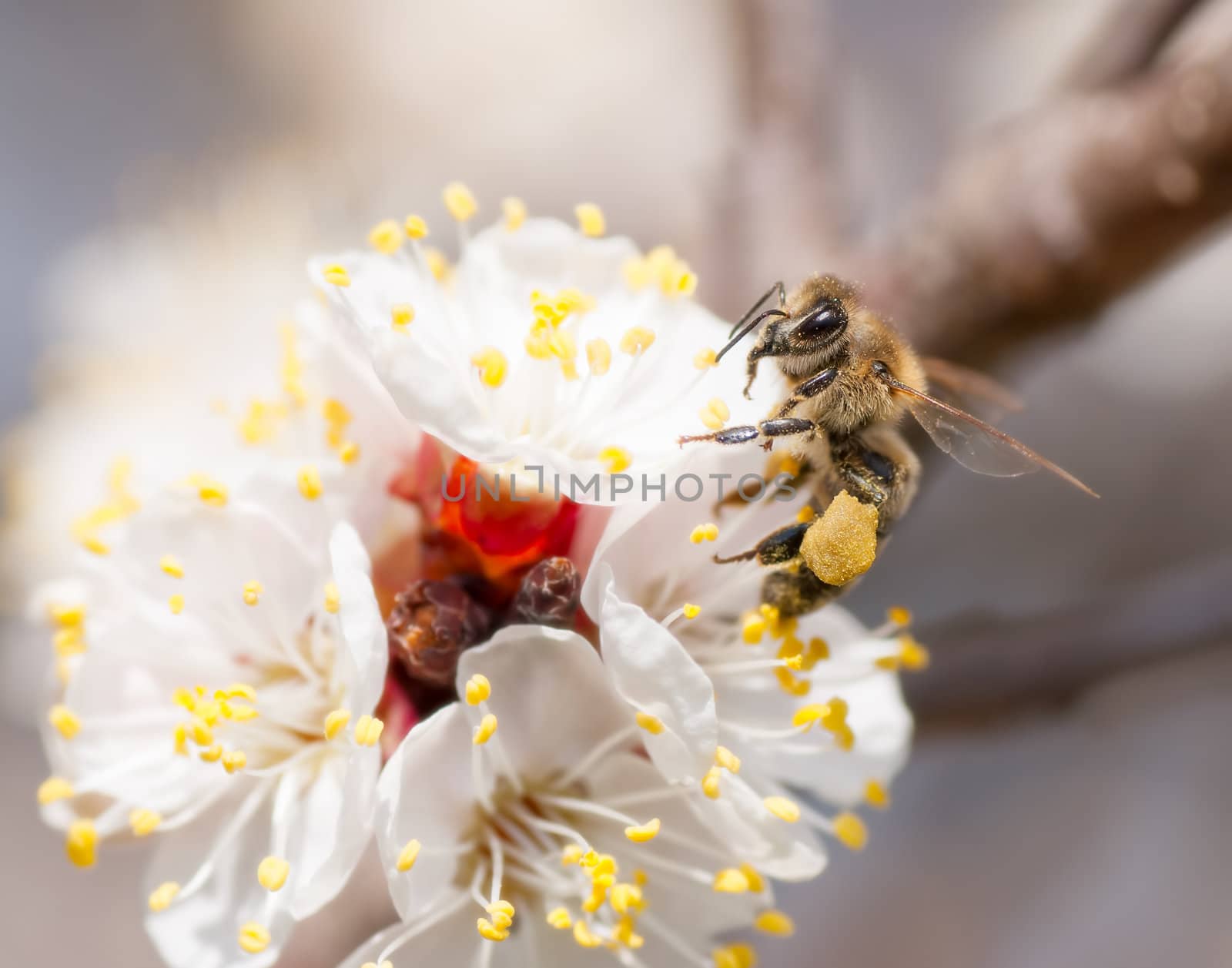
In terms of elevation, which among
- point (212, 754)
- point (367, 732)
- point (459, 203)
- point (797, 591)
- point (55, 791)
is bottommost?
point (55, 791)

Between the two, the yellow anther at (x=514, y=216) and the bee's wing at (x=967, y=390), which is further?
the bee's wing at (x=967, y=390)

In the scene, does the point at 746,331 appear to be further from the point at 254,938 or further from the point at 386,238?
the point at 254,938

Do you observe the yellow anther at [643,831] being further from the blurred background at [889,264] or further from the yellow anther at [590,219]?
the yellow anther at [590,219]

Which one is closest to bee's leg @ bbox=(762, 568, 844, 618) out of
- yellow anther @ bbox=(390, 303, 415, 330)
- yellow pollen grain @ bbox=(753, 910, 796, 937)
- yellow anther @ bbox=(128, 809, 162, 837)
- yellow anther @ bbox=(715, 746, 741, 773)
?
yellow anther @ bbox=(715, 746, 741, 773)

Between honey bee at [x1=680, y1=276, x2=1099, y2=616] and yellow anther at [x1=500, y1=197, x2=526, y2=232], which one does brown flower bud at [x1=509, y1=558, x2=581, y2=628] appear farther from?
yellow anther at [x1=500, y1=197, x2=526, y2=232]

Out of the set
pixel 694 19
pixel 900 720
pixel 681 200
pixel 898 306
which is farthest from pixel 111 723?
pixel 694 19

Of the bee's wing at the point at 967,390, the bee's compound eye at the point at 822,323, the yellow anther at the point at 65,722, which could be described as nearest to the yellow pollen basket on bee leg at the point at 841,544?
the bee's compound eye at the point at 822,323

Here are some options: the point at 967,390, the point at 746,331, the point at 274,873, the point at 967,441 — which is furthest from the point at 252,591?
the point at 967,390
